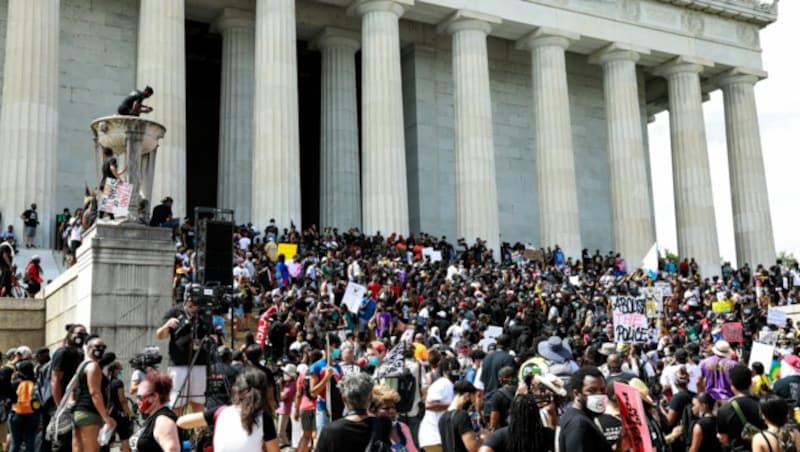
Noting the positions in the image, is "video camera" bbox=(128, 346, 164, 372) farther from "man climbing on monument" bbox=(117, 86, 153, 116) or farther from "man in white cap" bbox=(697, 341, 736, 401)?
"man in white cap" bbox=(697, 341, 736, 401)

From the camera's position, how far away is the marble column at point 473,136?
135ft

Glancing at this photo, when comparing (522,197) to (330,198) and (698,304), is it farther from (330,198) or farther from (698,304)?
(698,304)

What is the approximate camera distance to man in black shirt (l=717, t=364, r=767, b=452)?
30.0ft

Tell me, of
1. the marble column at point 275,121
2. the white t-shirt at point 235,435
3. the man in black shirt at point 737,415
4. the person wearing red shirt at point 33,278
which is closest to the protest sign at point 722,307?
the marble column at point 275,121

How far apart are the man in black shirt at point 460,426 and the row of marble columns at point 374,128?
26.7 meters

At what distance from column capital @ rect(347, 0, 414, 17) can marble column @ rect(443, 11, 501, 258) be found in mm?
2992

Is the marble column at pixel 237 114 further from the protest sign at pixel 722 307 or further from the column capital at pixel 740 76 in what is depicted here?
the column capital at pixel 740 76

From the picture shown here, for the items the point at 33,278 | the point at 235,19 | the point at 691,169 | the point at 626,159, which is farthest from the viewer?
the point at 691,169

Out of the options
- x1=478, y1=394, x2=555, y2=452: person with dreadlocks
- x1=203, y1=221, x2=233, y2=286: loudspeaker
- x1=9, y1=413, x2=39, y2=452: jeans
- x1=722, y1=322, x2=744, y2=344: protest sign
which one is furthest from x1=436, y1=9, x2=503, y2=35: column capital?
x1=478, y1=394, x2=555, y2=452: person with dreadlocks

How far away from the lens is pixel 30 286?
2441 centimetres

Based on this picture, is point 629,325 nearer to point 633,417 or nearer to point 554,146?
point 633,417

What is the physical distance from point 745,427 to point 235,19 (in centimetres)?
3591

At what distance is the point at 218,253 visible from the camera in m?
18.2

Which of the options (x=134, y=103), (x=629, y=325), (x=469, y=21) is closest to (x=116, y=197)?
(x=134, y=103)
